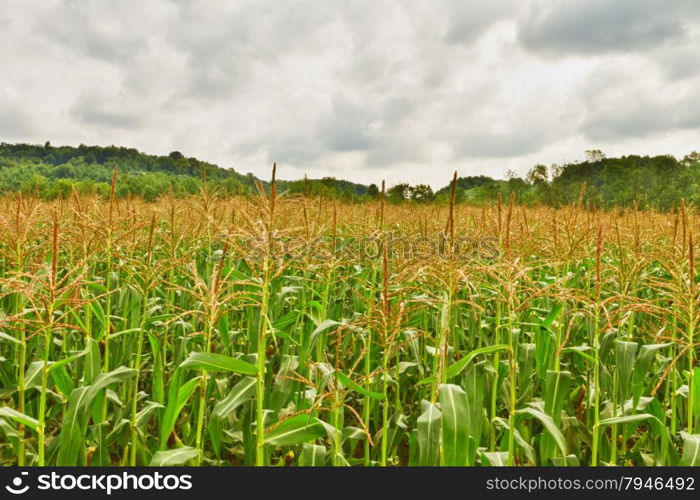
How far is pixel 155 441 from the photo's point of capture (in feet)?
14.3

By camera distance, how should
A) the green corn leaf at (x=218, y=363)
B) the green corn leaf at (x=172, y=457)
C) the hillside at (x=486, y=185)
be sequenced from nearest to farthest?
1. the green corn leaf at (x=218, y=363)
2. the green corn leaf at (x=172, y=457)
3. the hillside at (x=486, y=185)

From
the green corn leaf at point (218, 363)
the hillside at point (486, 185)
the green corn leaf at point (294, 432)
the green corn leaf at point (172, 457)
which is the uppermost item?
the hillside at point (486, 185)

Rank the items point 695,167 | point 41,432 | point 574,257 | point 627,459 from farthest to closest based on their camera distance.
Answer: point 695,167 < point 574,257 < point 627,459 < point 41,432

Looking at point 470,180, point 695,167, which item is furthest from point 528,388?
point 470,180

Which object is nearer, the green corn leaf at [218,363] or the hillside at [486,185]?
the green corn leaf at [218,363]

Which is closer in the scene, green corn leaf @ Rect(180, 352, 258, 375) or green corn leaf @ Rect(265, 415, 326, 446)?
green corn leaf @ Rect(180, 352, 258, 375)

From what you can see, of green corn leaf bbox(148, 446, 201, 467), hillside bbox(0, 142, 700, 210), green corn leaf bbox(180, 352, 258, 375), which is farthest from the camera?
hillside bbox(0, 142, 700, 210)

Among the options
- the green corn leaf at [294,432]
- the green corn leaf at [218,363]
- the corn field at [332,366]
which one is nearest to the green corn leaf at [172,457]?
the corn field at [332,366]

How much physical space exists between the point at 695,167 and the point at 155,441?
256ft

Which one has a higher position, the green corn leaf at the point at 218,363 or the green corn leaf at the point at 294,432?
the green corn leaf at the point at 218,363

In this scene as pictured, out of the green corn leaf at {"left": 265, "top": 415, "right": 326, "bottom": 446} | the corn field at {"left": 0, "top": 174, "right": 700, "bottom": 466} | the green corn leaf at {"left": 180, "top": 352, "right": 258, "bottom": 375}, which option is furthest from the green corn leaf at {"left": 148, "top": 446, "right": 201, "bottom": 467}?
the green corn leaf at {"left": 180, "top": 352, "right": 258, "bottom": 375}

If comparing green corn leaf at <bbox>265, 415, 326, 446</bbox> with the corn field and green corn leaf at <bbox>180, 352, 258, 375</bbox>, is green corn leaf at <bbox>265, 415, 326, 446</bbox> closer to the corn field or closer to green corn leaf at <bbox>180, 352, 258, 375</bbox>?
the corn field

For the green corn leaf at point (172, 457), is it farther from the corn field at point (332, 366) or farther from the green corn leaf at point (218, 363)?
the green corn leaf at point (218, 363)
